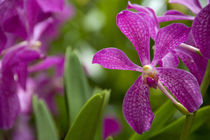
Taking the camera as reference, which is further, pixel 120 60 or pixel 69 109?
pixel 69 109

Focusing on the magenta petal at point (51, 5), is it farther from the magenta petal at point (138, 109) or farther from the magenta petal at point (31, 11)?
the magenta petal at point (138, 109)

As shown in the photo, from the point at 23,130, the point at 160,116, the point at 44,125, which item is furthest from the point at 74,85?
the point at 23,130

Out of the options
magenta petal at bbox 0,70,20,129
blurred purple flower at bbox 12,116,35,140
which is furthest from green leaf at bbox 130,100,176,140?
blurred purple flower at bbox 12,116,35,140

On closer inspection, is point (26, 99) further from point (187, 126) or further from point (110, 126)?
point (187, 126)

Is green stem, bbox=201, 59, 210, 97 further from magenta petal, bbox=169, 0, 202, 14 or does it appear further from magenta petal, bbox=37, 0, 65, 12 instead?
magenta petal, bbox=37, 0, 65, 12

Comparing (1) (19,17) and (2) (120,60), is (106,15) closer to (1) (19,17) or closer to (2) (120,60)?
(1) (19,17)

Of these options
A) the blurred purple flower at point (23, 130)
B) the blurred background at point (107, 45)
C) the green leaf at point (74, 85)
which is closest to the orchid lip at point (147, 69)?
the green leaf at point (74, 85)

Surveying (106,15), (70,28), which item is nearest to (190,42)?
(106,15)
